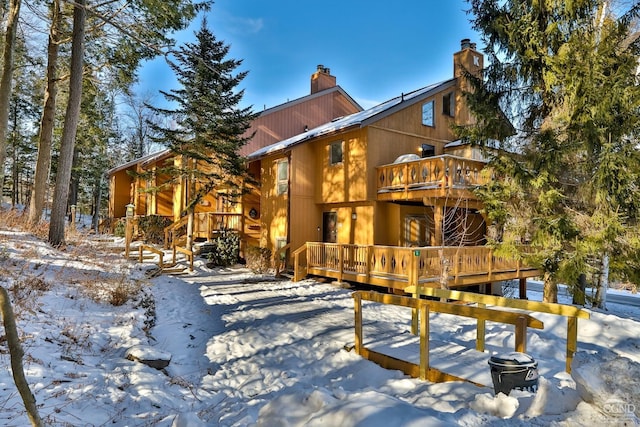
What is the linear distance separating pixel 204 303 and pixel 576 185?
10.0 m

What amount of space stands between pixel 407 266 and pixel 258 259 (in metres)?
7.45

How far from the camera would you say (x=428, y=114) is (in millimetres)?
16359

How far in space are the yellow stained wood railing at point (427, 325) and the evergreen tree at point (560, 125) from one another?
17.6 feet

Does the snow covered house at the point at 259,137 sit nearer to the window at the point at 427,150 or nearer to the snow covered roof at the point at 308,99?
the snow covered roof at the point at 308,99

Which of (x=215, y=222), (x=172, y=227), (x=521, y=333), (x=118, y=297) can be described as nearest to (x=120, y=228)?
(x=215, y=222)

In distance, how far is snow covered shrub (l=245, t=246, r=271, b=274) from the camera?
1551cm

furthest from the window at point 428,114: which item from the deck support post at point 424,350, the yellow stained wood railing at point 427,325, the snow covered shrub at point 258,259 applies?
the deck support post at point 424,350

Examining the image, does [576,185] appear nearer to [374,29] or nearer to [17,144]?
[374,29]

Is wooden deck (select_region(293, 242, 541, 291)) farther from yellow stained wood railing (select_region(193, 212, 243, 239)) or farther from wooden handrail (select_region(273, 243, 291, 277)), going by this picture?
yellow stained wood railing (select_region(193, 212, 243, 239))

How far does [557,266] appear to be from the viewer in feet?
31.3

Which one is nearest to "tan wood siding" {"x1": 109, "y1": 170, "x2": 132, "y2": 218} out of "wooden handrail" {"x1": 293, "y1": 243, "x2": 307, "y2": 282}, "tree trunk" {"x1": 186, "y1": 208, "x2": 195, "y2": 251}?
"tree trunk" {"x1": 186, "y1": 208, "x2": 195, "y2": 251}

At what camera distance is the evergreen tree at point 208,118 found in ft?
52.7

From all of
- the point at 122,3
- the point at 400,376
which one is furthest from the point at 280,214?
the point at 400,376

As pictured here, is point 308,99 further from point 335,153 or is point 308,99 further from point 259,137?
point 335,153
